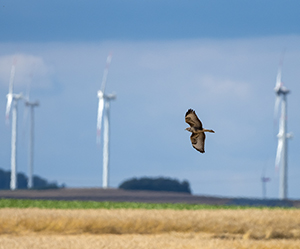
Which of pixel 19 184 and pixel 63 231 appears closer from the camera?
pixel 63 231

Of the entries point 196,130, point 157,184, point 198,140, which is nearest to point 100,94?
point 157,184

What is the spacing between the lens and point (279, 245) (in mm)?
23031

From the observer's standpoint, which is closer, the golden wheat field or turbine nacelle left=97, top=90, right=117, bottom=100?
the golden wheat field

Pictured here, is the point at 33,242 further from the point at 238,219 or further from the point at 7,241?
the point at 238,219

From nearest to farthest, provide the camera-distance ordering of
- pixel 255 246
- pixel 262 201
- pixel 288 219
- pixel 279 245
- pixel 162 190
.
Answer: pixel 255 246 → pixel 279 245 → pixel 288 219 → pixel 262 201 → pixel 162 190

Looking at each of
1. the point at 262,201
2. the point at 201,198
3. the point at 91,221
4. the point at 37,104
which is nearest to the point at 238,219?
the point at 91,221

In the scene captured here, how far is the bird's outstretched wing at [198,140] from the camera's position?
9448mm

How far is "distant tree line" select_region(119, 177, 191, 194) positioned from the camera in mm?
86312

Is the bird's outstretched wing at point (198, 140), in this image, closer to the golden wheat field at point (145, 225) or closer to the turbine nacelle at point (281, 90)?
the golden wheat field at point (145, 225)

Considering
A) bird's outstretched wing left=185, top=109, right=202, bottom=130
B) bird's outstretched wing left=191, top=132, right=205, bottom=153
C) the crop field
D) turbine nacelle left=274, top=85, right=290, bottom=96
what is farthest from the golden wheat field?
turbine nacelle left=274, top=85, right=290, bottom=96

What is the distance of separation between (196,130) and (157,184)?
78097 millimetres

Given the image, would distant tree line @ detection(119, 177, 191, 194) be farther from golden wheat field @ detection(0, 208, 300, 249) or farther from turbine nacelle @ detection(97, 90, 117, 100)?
golden wheat field @ detection(0, 208, 300, 249)

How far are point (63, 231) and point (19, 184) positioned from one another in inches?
3875

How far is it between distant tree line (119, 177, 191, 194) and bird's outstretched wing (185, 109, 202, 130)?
76.3 metres
